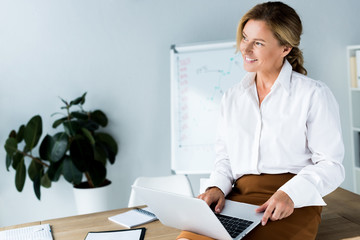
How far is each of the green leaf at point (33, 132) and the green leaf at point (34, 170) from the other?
0.15 meters

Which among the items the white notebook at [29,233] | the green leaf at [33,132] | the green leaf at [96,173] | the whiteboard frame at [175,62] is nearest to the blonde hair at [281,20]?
the white notebook at [29,233]

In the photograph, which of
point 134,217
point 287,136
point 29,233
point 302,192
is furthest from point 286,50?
point 29,233

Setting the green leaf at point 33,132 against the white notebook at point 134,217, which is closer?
the white notebook at point 134,217

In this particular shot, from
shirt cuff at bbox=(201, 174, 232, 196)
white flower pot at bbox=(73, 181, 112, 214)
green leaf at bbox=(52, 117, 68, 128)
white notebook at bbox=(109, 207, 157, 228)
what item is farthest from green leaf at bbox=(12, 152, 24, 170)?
shirt cuff at bbox=(201, 174, 232, 196)

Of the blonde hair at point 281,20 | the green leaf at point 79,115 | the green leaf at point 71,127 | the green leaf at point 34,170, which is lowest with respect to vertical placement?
the green leaf at point 34,170

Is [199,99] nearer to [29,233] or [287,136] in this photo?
[287,136]

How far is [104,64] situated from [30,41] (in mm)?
599

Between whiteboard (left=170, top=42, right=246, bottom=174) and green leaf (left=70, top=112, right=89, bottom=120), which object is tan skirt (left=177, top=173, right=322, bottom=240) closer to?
whiteboard (left=170, top=42, right=246, bottom=174)

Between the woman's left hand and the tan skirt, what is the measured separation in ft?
0.11

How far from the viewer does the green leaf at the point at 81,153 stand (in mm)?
2904

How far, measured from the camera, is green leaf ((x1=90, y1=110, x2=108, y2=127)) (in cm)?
322

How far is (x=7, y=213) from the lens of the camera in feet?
10.8

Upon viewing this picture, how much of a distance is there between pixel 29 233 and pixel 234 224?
919 mm

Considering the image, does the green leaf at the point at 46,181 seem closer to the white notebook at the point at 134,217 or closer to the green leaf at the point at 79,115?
the green leaf at the point at 79,115
